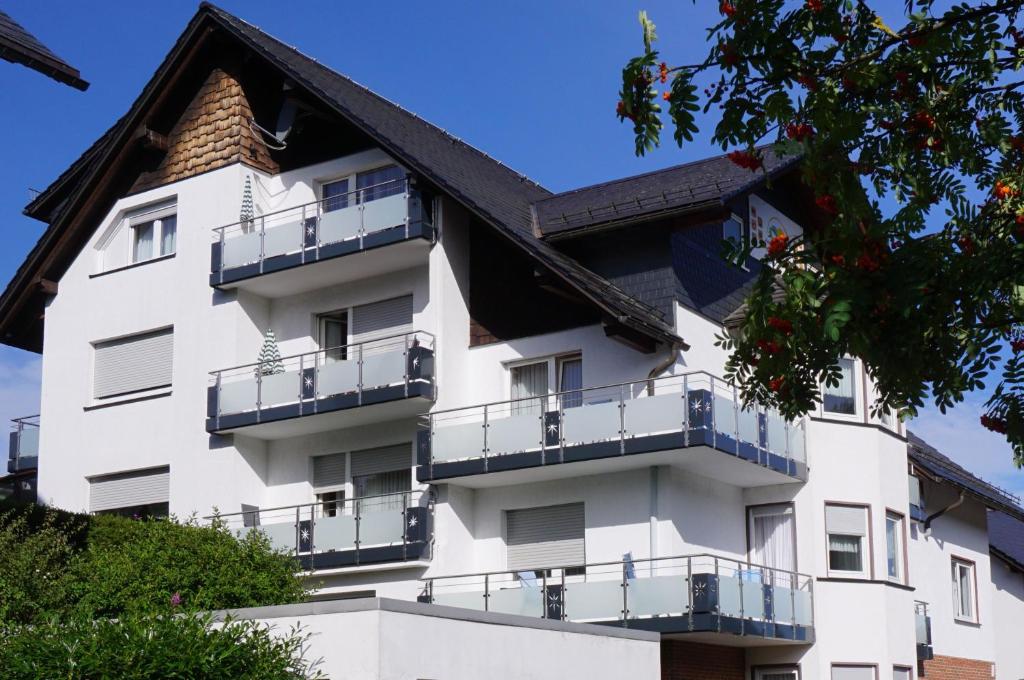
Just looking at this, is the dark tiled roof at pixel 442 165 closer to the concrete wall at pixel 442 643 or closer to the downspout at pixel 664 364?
the downspout at pixel 664 364

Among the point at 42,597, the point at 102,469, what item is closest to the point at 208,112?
the point at 102,469

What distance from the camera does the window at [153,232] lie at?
97.3 feet

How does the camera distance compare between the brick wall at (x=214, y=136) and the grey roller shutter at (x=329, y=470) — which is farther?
the brick wall at (x=214, y=136)

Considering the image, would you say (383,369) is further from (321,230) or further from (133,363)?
(133,363)

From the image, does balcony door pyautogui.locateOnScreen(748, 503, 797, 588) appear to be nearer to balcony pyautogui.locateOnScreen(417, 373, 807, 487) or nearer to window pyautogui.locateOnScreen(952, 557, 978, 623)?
balcony pyautogui.locateOnScreen(417, 373, 807, 487)

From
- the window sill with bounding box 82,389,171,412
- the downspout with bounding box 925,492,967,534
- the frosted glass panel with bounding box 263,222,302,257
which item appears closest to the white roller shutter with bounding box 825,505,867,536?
the downspout with bounding box 925,492,967,534

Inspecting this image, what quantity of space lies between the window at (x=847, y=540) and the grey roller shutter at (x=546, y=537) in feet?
14.2

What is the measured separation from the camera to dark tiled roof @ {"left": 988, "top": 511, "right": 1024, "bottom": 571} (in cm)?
3497

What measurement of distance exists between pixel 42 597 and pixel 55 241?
13.0 meters

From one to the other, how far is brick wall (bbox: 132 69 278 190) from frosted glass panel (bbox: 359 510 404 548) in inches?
294

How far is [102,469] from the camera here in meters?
29.0

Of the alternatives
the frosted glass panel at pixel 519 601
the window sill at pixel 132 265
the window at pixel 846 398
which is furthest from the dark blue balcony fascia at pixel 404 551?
the window sill at pixel 132 265

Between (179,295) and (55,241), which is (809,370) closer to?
(179,295)

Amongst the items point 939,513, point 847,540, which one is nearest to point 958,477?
point 939,513
